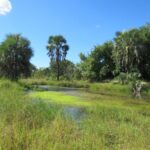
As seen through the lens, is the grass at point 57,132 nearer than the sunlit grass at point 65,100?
Yes

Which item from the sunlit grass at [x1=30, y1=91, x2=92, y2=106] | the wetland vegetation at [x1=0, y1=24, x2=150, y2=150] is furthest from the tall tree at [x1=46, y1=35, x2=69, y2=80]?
the sunlit grass at [x1=30, y1=91, x2=92, y2=106]

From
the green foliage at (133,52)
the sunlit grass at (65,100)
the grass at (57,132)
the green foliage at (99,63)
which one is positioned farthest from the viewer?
the green foliage at (99,63)

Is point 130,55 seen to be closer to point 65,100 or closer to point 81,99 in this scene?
point 81,99

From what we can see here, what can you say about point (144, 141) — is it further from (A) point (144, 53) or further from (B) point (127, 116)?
(A) point (144, 53)

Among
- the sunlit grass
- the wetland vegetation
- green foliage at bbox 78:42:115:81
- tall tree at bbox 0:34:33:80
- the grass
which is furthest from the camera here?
green foliage at bbox 78:42:115:81

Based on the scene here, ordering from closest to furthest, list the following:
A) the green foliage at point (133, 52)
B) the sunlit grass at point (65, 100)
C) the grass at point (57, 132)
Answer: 1. the grass at point (57, 132)
2. the sunlit grass at point (65, 100)
3. the green foliage at point (133, 52)

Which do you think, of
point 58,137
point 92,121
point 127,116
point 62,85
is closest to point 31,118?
point 92,121

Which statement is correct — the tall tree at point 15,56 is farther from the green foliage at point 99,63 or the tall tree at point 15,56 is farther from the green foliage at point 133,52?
the green foliage at point 133,52

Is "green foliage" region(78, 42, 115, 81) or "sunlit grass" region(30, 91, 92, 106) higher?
"green foliage" region(78, 42, 115, 81)

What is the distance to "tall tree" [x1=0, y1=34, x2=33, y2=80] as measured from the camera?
57.4 metres

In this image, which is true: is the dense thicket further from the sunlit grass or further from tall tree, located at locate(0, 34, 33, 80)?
the sunlit grass

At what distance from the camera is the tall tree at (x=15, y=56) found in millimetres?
57438

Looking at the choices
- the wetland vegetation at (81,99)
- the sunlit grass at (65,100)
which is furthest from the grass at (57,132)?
the sunlit grass at (65,100)

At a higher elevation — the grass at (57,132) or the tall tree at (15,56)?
the tall tree at (15,56)
